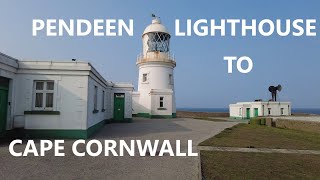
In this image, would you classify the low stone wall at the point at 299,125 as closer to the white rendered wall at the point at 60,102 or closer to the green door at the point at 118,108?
the green door at the point at 118,108

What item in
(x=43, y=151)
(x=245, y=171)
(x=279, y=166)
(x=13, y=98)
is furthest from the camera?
(x=13, y=98)

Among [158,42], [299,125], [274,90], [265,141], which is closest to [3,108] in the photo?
[265,141]

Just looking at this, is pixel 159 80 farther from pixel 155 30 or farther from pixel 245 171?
pixel 245 171

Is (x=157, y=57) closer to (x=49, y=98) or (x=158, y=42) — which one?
(x=158, y=42)

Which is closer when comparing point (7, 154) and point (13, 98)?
point (7, 154)

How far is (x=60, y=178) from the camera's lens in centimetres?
623

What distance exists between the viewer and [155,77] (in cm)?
3195

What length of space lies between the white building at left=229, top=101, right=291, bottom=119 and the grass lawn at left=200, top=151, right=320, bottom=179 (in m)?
29.8

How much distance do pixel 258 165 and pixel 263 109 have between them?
32.1 metres

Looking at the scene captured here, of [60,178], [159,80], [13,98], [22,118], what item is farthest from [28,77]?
[159,80]

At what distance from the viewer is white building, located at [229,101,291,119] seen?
1490 inches

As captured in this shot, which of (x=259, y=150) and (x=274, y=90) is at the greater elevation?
(x=274, y=90)

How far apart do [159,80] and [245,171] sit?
82.8ft

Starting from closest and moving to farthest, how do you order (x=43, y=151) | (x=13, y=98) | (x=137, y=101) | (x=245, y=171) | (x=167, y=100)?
1. (x=245, y=171)
2. (x=43, y=151)
3. (x=13, y=98)
4. (x=167, y=100)
5. (x=137, y=101)
